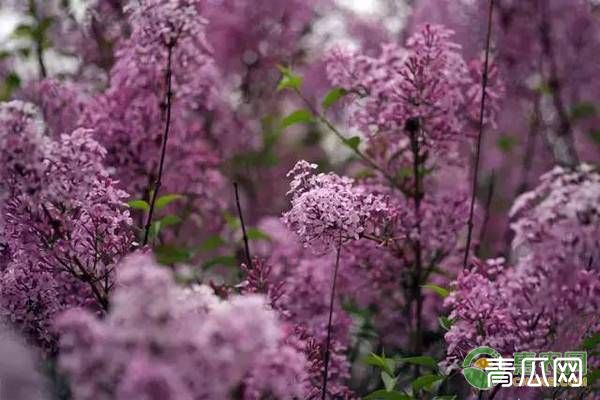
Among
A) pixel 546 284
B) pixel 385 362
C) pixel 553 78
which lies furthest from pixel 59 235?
pixel 553 78

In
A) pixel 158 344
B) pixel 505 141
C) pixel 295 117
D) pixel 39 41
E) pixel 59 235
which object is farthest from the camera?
pixel 505 141

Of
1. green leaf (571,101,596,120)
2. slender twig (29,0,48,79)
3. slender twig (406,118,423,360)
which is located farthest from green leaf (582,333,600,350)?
slender twig (29,0,48,79)

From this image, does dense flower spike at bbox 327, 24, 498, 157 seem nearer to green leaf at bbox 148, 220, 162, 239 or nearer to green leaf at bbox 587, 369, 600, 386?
green leaf at bbox 148, 220, 162, 239

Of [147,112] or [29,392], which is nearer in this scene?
[29,392]

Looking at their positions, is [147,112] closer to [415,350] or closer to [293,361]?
[415,350]

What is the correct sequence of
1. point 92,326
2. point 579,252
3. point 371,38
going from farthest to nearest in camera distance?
1. point 371,38
2. point 579,252
3. point 92,326

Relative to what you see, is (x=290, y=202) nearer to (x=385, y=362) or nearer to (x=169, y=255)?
(x=169, y=255)

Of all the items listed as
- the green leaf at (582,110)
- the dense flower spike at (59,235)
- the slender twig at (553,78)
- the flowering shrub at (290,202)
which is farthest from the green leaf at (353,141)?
the green leaf at (582,110)

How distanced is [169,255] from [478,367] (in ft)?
2.36

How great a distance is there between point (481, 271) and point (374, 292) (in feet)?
1.84

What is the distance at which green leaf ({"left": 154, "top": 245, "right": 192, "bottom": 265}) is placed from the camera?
1501mm

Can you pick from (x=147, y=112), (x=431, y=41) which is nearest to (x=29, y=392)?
(x=147, y=112)

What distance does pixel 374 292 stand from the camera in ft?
5.66

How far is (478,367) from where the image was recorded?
1.10 metres
